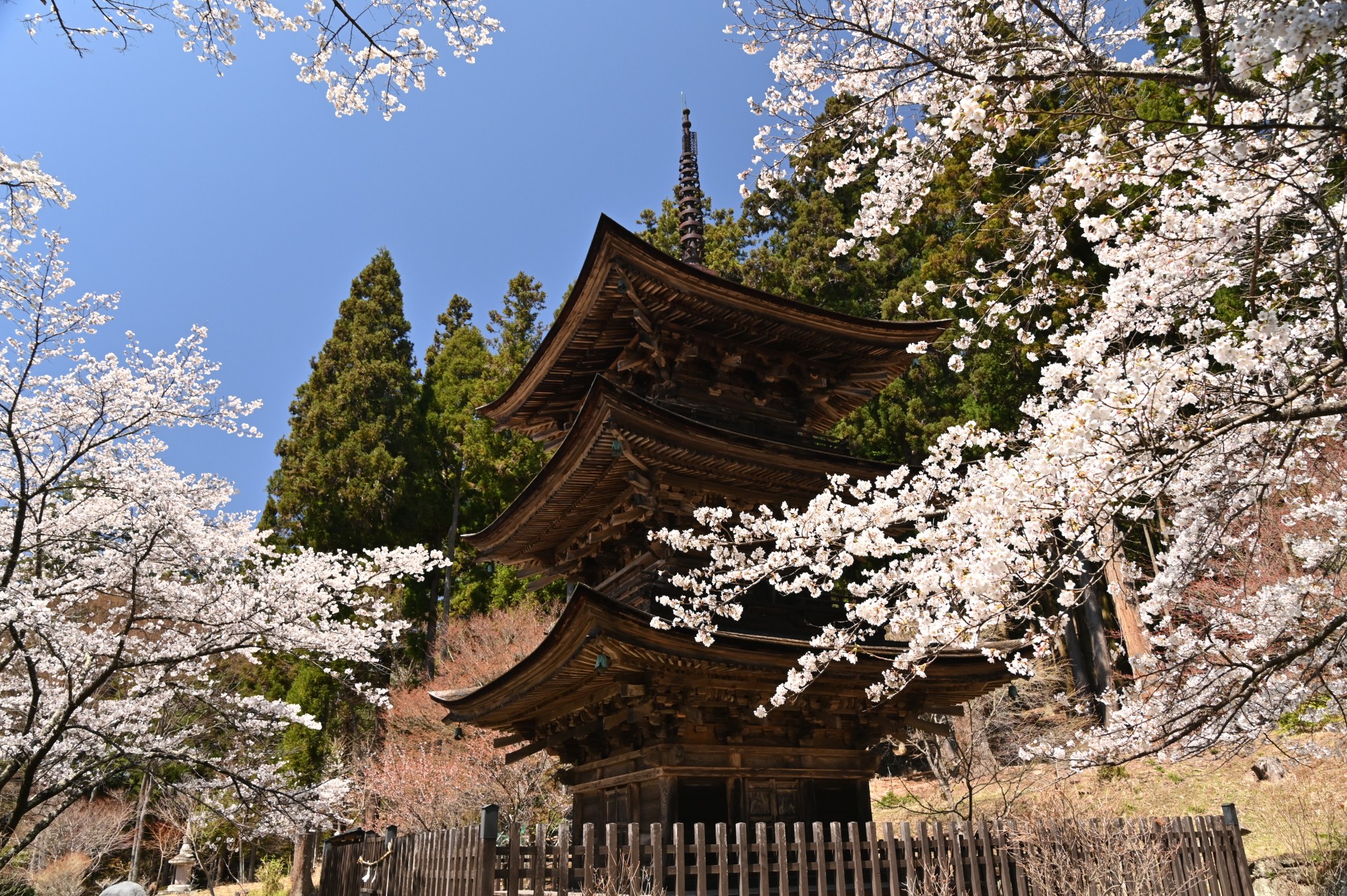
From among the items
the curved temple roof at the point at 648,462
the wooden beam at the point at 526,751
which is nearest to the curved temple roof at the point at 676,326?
the curved temple roof at the point at 648,462

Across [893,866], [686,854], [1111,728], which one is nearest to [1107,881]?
[1111,728]

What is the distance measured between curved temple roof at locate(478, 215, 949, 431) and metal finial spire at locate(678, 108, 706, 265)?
1963 mm

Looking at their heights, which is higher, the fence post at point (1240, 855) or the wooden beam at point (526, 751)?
the wooden beam at point (526, 751)

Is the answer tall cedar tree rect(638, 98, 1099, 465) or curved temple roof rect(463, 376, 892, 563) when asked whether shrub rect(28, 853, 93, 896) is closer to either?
curved temple roof rect(463, 376, 892, 563)

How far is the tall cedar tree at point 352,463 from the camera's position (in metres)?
25.9

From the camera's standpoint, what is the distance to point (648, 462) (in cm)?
823

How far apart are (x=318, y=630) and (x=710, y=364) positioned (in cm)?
600

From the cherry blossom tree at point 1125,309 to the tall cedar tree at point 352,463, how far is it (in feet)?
72.1

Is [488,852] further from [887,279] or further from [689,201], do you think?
[887,279]

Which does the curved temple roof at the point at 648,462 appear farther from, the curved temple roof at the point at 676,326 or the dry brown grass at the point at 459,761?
the dry brown grass at the point at 459,761

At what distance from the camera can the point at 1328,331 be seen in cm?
447

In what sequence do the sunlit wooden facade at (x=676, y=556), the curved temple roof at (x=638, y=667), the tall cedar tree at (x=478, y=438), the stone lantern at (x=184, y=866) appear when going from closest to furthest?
the curved temple roof at (x=638, y=667) < the sunlit wooden facade at (x=676, y=556) < the stone lantern at (x=184, y=866) < the tall cedar tree at (x=478, y=438)

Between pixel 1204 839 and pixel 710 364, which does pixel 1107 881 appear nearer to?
pixel 1204 839

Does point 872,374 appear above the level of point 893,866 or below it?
above
